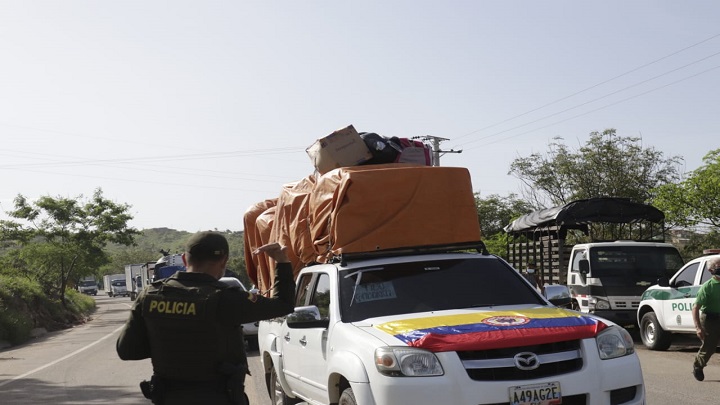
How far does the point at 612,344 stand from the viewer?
19.6 ft

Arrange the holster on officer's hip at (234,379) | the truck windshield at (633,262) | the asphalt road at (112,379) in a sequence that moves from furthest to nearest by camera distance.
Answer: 1. the truck windshield at (633,262)
2. the asphalt road at (112,379)
3. the holster on officer's hip at (234,379)

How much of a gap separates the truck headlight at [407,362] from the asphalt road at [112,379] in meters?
4.96

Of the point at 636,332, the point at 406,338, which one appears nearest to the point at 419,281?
the point at 406,338

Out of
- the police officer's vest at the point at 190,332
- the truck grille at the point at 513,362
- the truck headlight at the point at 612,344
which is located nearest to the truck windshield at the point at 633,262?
the truck headlight at the point at 612,344

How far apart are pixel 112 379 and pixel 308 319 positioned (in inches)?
364

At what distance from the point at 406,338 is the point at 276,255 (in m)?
1.57

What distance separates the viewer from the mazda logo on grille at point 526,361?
218 inches

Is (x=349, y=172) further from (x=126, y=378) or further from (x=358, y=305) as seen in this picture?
(x=126, y=378)

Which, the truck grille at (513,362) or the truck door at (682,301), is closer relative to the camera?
the truck grille at (513,362)

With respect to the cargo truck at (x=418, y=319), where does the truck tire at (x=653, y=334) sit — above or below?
below

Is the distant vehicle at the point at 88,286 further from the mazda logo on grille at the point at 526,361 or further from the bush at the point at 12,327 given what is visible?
the mazda logo on grille at the point at 526,361

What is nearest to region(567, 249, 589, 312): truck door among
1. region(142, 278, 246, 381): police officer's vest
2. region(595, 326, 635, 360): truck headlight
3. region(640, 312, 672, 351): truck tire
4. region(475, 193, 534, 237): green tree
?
region(640, 312, 672, 351): truck tire

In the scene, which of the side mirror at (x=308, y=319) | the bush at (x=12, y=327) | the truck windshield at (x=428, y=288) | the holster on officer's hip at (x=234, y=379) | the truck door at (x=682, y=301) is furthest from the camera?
the bush at (x=12, y=327)

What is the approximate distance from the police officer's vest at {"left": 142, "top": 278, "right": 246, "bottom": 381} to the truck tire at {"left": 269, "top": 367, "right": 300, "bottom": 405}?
421 cm
